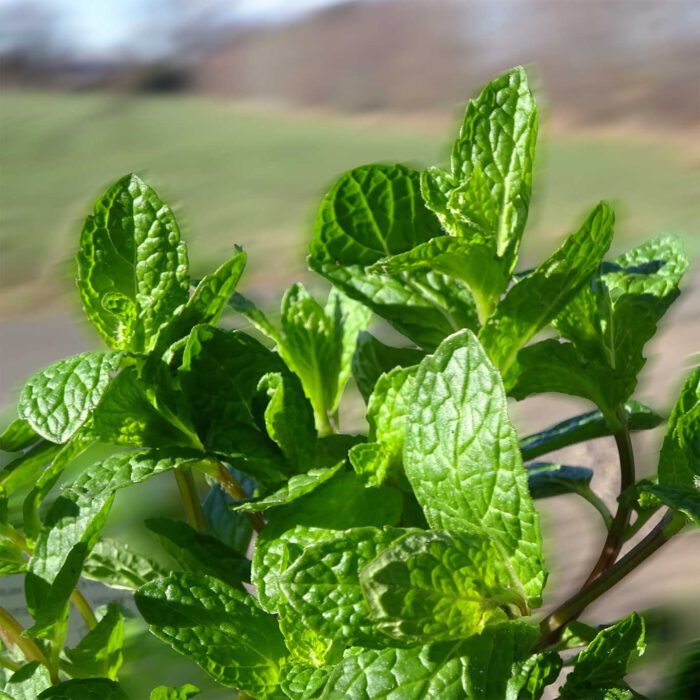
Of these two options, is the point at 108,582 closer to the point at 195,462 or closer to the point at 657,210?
the point at 195,462

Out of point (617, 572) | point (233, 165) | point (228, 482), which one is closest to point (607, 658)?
point (617, 572)

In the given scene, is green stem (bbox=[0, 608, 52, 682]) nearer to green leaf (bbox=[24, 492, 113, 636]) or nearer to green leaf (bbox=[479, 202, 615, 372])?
green leaf (bbox=[24, 492, 113, 636])

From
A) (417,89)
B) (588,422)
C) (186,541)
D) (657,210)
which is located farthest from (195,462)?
(417,89)

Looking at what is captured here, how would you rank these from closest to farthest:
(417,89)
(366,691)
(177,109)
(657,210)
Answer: (366,691)
(657,210)
(417,89)
(177,109)

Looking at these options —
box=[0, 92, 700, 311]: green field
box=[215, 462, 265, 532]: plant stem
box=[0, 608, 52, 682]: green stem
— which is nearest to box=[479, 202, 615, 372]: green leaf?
box=[215, 462, 265, 532]: plant stem

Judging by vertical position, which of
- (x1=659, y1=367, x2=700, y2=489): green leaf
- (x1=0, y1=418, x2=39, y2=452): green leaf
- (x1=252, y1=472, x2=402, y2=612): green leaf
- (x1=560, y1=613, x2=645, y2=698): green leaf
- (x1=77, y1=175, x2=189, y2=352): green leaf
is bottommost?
(x1=560, y1=613, x2=645, y2=698): green leaf

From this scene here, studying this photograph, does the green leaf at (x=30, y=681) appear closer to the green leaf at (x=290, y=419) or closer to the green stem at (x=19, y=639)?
the green stem at (x=19, y=639)

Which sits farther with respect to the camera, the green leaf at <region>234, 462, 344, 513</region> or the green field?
the green field
